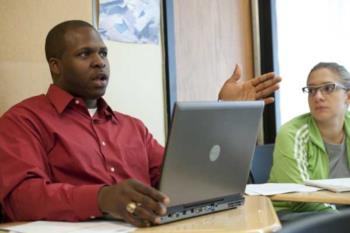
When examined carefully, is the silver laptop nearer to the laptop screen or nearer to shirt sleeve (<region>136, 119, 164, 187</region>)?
the laptop screen

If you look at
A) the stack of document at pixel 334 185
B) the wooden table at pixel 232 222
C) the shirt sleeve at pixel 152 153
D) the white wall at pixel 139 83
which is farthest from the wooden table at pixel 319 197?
the white wall at pixel 139 83

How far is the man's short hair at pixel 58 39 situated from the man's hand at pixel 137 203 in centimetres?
83

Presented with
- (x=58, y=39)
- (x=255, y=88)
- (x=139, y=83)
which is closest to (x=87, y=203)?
(x=58, y=39)

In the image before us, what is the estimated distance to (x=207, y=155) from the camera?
1.29 metres

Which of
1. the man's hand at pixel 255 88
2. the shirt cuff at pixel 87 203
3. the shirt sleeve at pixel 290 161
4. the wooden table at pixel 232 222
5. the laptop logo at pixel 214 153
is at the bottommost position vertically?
the shirt sleeve at pixel 290 161

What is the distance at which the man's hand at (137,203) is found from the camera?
1.13 meters

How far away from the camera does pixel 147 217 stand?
1.14 m

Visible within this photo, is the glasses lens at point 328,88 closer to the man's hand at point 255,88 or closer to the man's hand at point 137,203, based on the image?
the man's hand at point 255,88

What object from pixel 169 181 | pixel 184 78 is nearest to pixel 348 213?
pixel 169 181

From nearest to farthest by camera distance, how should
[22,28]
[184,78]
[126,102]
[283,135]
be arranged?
[22,28] < [283,135] < [126,102] < [184,78]

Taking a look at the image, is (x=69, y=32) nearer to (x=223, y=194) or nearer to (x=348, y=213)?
(x=223, y=194)

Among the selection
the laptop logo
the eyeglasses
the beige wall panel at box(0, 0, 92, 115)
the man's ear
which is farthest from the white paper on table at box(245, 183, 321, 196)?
the beige wall panel at box(0, 0, 92, 115)

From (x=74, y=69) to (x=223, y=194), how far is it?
75 cm

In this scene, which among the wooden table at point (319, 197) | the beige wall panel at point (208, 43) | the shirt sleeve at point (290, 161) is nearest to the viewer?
the wooden table at point (319, 197)
